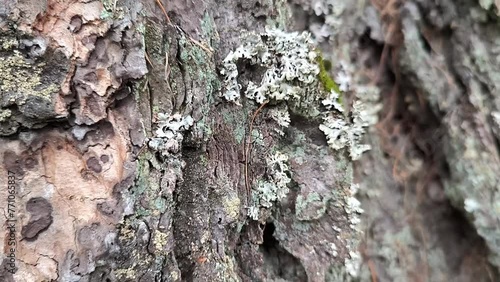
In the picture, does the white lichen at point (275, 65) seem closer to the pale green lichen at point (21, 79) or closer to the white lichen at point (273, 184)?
the white lichen at point (273, 184)

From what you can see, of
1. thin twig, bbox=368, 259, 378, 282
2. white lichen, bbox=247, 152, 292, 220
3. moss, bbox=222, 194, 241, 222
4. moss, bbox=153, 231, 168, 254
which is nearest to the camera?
moss, bbox=153, 231, 168, 254

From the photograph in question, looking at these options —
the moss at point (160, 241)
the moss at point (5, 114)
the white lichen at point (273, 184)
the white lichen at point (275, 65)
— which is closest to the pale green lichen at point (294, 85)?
the white lichen at point (275, 65)

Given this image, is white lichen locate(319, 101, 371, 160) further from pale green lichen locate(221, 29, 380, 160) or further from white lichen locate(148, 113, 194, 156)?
white lichen locate(148, 113, 194, 156)

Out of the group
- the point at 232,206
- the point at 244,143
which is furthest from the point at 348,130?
the point at 232,206

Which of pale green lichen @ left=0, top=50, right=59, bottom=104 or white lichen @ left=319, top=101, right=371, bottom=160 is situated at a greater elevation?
white lichen @ left=319, top=101, right=371, bottom=160

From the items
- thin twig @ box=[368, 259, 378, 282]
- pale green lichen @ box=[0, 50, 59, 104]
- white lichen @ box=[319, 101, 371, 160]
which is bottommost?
thin twig @ box=[368, 259, 378, 282]

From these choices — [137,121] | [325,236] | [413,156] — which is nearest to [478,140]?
[413,156]

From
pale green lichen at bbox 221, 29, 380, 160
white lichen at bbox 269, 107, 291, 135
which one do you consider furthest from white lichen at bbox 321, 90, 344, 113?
white lichen at bbox 269, 107, 291, 135

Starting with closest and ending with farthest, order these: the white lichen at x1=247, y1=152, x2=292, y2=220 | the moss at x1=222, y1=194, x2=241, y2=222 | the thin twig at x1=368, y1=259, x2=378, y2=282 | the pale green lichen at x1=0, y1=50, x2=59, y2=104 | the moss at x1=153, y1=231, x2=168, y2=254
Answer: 1. the pale green lichen at x1=0, y1=50, x2=59, y2=104
2. the moss at x1=153, y1=231, x2=168, y2=254
3. the moss at x1=222, y1=194, x2=241, y2=222
4. the white lichen at x1=247, y1=152, x2=292, y2=220
5. the thin twig at x1=368, y1=259, x2=378, y2=282
